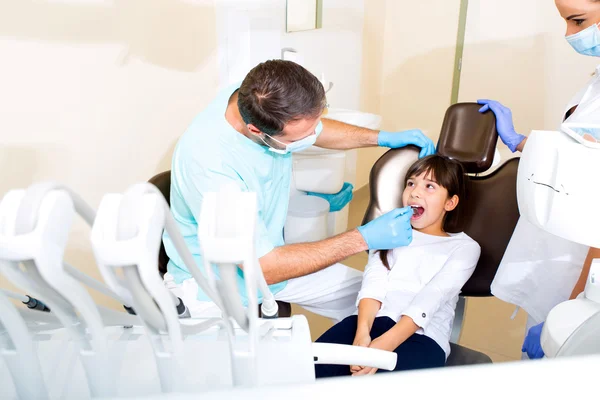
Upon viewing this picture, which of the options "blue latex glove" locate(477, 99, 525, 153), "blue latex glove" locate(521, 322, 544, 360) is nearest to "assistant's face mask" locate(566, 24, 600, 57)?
"blue latex glove" locate(477, 99, 525, 153)

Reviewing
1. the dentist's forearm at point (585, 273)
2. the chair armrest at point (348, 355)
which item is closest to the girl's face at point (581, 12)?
the dentist's forearm at point (585, 273)

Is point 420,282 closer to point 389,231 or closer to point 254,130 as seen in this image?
point 389,231

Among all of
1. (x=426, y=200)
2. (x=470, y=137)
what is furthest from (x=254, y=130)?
(x=470, y=137)

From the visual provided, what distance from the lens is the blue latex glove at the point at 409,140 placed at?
A: 1.56 meters

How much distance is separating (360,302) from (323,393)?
0.96 m

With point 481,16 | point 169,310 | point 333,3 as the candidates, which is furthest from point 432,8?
point 169,310

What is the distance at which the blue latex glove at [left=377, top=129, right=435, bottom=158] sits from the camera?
1558mm

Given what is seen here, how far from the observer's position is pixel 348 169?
2.71 meters

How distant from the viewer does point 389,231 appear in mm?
1355

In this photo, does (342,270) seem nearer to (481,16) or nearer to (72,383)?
(72,383)

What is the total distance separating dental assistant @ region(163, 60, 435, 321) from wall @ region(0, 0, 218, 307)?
443 mm

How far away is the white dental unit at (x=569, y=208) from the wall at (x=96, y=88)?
137 centimetres

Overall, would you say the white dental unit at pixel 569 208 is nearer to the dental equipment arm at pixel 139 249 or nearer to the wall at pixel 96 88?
the dental equipment arm at pixel 139 249

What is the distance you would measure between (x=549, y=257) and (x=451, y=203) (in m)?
0.32
